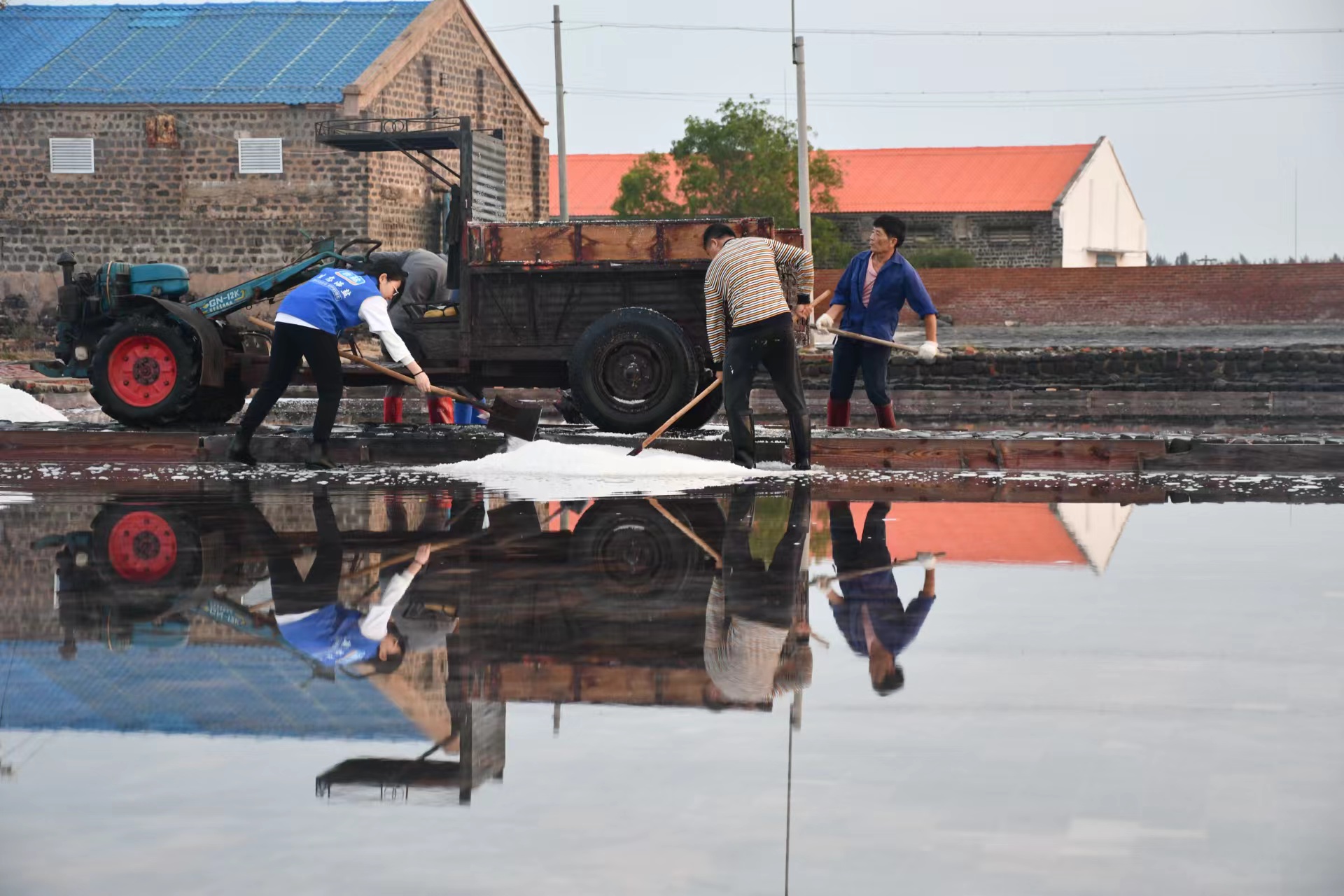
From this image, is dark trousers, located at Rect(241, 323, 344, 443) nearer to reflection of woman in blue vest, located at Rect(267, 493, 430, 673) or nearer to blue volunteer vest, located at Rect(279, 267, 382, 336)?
blue volunteer vest, located at Rect(279, 267, 382, 336)

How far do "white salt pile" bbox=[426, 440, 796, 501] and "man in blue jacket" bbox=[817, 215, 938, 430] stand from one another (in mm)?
1209

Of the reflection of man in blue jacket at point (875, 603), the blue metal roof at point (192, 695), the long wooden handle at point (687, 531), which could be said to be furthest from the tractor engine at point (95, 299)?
the blue metal roof at point (192, 695)

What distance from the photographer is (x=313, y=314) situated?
1193 cm

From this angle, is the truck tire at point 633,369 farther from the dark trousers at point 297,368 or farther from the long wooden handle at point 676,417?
the dark trousers at point 297,368

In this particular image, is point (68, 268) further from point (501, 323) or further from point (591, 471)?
point (591, 471)

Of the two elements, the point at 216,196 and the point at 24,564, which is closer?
the point at 24,564

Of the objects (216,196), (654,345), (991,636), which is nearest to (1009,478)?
(654,345)

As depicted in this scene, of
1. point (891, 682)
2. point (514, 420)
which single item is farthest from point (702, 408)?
point (891, 682)

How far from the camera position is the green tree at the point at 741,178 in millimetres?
54469

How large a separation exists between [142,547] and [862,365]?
6160mm

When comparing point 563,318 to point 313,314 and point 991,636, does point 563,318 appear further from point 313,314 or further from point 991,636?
point 991,636

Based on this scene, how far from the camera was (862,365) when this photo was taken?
43.4 feet

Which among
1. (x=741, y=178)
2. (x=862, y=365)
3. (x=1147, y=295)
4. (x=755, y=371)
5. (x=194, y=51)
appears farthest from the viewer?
(x=741, y=178)

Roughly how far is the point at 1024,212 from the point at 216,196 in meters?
28.7
